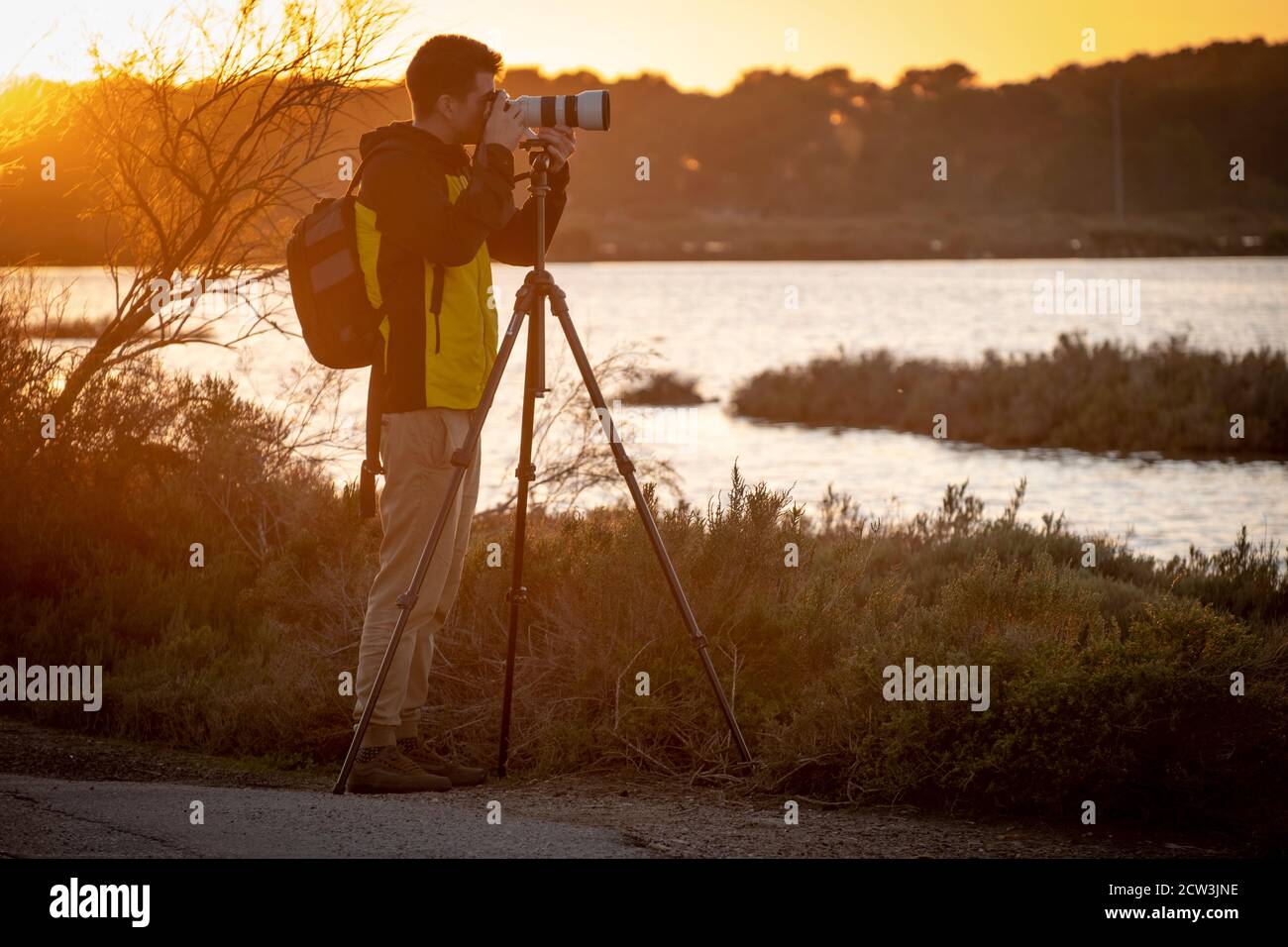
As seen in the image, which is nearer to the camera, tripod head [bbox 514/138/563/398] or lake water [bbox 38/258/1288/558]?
tripod head [bbox 514/138/563/398]

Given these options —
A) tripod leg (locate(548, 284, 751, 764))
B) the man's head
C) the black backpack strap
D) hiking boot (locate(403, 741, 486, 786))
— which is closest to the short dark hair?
the man's head

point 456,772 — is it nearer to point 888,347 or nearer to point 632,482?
point 632,482

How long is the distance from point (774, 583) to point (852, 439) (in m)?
17.6

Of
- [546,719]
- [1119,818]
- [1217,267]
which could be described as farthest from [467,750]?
[1217,267]

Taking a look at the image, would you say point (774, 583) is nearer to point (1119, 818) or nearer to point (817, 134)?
point (1119, 818)

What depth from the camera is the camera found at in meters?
5.56

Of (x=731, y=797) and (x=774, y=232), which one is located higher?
(x=774, y=232)

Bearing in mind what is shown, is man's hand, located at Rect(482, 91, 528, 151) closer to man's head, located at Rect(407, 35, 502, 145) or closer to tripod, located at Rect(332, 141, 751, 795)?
man's head, located at Rect(407, 35, 502, 145)

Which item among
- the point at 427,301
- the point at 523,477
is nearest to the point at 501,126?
the point at 427,301

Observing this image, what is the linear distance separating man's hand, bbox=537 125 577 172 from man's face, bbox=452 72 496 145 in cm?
24

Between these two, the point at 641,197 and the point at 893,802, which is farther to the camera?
the point at 641,197

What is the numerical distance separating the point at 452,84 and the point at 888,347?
31291 millimetres

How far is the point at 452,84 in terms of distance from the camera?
5.51 metres

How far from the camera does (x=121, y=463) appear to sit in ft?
31.9
